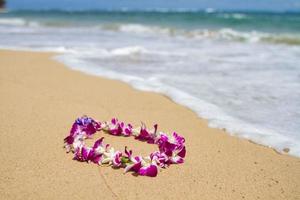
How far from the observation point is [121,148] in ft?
10.1

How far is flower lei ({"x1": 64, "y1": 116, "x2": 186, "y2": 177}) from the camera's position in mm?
2701

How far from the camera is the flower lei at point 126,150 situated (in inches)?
106

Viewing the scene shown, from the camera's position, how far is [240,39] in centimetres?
1426

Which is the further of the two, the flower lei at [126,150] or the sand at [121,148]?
the flower lei at [126,150]

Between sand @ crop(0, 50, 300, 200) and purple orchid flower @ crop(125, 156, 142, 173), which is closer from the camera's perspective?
sand @ crop(0, 50, 300, 200)

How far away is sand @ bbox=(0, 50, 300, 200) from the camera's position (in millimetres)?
2413

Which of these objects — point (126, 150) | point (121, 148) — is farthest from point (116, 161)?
point (121, 148)

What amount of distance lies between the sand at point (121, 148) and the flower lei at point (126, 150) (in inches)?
2.4

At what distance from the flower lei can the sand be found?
0.20 ft

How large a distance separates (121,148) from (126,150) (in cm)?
30

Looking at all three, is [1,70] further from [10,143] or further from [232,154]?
[232,154]

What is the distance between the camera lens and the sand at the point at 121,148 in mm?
2413

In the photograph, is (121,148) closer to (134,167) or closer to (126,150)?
(126,150)

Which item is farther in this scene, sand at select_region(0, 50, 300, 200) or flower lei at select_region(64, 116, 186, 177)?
flower lei at select_region(64, 116, 186, 177)
